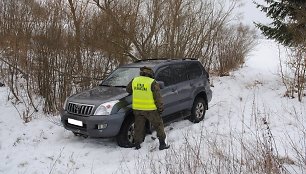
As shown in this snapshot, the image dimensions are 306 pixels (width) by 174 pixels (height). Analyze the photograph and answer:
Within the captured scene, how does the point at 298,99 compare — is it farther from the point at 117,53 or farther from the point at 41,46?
the point at 41,46

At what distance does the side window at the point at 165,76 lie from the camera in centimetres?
815

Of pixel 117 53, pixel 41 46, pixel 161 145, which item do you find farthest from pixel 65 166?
pixel 117 53

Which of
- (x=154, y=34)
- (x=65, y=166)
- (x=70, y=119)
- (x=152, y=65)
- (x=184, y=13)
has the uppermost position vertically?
(x=184, y=13)

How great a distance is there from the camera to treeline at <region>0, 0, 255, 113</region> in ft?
31.8

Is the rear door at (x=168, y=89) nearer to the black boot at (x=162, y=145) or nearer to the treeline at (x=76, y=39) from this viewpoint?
the black boot at (x=162, y=145)

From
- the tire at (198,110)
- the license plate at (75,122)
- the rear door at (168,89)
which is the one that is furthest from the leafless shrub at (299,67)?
the license plate at (75,122)

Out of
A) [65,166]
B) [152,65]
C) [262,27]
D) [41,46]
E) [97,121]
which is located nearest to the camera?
[65,166]

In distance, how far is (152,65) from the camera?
27.2ft

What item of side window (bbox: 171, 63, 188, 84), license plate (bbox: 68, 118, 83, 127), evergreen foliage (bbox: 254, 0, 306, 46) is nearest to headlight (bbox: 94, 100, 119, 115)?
license plate (bbox: 68, 118, 83, 127)

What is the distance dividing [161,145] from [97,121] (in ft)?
4.72

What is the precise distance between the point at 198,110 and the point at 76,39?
437 cm

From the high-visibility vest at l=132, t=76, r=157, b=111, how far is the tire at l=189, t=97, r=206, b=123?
2446 mm

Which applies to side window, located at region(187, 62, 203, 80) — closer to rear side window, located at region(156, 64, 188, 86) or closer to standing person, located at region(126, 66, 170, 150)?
rear side window, located at region(156, 64, 188, 86)

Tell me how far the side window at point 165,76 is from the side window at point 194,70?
3.16 ft
